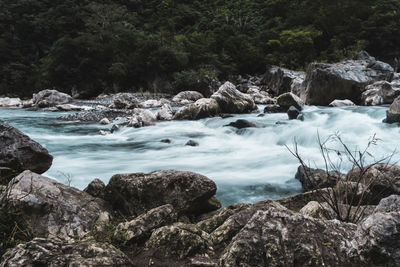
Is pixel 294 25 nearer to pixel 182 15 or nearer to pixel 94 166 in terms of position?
pixel 182 15

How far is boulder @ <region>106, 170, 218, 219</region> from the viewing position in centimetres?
368

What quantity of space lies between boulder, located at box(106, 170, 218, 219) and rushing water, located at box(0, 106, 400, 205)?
60.1 inches

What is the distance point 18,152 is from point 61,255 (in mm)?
3198

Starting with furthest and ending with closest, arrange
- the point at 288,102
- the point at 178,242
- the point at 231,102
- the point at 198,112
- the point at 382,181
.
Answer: the point at 231,102 < the point at 288,102 < the point at 198,112 < the point at 382,181 < the point at 178,242

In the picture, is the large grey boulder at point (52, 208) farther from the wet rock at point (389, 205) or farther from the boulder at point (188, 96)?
the boulder at point (188, 96)

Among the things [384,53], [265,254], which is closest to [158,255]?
[265,254]

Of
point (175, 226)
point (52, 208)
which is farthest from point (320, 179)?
point (52, 208)

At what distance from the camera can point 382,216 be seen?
1697 millimetres

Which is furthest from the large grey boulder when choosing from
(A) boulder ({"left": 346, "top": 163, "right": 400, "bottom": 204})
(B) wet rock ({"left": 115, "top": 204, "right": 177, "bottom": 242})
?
(A) boulder ({"left": 346, "top": 163, "right": 400, "bottom": 204})

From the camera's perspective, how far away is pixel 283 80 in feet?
72.0

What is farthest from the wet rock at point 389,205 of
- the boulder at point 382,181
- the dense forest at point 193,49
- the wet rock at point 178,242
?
the dense forest at point 193,49

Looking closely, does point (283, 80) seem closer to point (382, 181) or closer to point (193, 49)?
point (193, 49)

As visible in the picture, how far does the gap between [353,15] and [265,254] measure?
3555 centimetres

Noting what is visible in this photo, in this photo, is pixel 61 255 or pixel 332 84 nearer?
pixel 61 255
